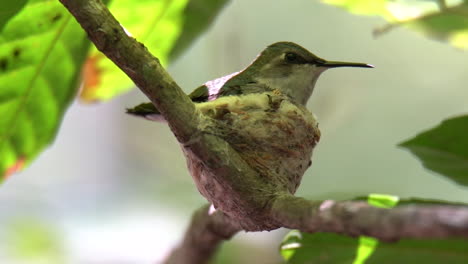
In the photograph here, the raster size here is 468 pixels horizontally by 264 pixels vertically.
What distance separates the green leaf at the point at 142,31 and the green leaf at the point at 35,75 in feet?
0.68

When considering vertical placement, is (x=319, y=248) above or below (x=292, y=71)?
below

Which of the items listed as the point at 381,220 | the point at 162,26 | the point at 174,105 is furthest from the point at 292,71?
the point at 381,220

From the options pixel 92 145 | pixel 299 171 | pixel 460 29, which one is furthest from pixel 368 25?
pixel 299 171

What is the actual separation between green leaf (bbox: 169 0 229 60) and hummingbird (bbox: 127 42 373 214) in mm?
253

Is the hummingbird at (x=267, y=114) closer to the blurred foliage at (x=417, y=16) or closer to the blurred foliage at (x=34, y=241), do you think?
the blurred foliage at (x=417, y=16)

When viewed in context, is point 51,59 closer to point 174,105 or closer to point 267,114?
point 267,114

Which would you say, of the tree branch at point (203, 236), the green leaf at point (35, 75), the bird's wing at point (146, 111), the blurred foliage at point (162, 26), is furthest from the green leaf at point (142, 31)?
the tree branch at point (203, 236)

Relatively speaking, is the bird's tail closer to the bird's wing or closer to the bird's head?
the bird's wing

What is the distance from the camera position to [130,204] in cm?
640

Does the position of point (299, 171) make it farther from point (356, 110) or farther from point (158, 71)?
point (356, 110)

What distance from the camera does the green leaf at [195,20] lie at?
8.89ft

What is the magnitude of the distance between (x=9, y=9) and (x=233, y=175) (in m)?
0.94

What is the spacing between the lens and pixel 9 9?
6.70 feet

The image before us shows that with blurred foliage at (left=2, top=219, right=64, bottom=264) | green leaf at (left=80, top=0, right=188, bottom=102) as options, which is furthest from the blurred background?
green leaf at (left=80, top=0, right=188, bottom=102)
